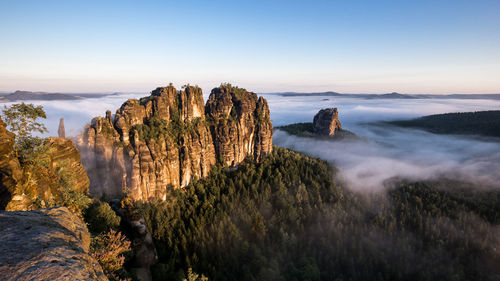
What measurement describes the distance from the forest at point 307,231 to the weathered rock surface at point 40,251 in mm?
37608

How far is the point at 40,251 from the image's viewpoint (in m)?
7.43

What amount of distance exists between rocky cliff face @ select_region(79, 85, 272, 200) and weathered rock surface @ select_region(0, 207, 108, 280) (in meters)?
54.7

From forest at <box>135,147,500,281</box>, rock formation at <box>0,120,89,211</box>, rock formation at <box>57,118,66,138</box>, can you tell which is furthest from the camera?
forest at <box>135,147,500,281</box>

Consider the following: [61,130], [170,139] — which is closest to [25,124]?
[61,130]

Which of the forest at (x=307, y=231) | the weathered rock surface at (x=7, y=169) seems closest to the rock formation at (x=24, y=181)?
the weathered rock surface at (x=7, y=169)

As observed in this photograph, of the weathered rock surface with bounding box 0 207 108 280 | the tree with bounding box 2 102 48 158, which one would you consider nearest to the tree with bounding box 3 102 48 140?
the tree with bounding box 2 102 48 158

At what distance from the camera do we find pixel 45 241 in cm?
811

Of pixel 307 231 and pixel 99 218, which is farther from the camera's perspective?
pixel 307 231

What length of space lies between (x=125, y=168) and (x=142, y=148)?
8.06 metres

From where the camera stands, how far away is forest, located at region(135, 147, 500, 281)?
5509 centimetres

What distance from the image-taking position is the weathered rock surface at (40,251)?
21.6ft

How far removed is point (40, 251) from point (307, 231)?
77833 mm

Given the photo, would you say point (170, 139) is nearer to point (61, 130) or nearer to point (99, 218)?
point (61, 130)

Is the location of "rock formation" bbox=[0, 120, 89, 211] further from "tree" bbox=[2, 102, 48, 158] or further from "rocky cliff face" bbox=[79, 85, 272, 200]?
"rocky cliff face" bbox=[79, 85, 272, 200]
